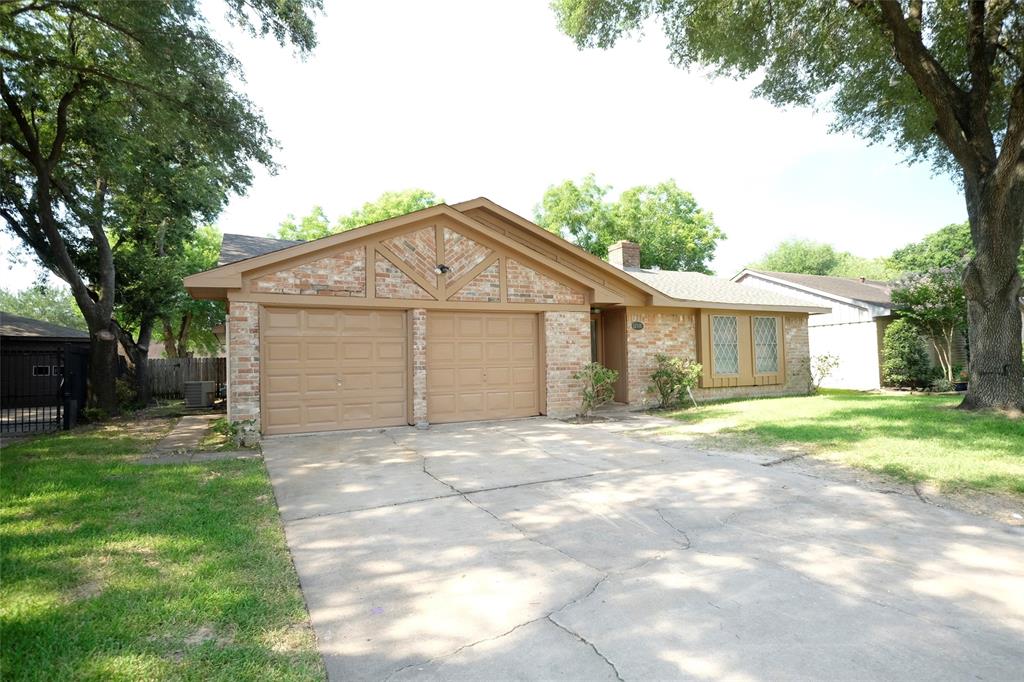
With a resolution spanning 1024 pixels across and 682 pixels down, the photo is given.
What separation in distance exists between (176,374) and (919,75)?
23956 mm

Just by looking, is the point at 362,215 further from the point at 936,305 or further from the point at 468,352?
the point at 936,305

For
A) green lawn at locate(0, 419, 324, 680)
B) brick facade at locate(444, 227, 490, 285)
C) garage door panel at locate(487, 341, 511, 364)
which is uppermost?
brick facade at locate(444, 227, 490, 285)

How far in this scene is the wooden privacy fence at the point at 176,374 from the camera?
63.5 feet

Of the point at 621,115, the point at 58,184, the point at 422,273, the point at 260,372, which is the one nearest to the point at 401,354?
the point at 422,273

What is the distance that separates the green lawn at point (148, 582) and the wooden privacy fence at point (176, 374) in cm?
1432

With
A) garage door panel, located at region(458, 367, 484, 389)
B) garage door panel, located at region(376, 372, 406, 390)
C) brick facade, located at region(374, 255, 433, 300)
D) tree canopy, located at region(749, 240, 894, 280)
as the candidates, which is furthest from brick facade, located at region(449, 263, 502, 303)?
tree canopy, located at region(749, 240, 894, 280)

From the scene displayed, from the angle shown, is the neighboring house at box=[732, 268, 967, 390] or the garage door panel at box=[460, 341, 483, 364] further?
the neighboring house at box=[732, 268, 967, 390]

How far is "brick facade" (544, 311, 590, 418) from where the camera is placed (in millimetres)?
11516

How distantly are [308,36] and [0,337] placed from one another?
1722 cm

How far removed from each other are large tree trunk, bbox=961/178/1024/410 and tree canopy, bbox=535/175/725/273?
2339cm

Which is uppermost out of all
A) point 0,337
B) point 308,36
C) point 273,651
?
point 308,36

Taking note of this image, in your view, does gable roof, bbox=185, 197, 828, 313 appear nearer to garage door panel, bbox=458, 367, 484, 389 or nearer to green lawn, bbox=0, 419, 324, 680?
garage door panel, bbox=458, 367, 484, 389

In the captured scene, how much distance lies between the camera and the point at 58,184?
1324cm

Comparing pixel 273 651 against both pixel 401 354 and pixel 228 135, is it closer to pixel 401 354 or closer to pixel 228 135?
pixel 401 354
